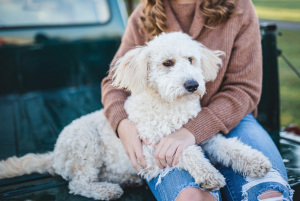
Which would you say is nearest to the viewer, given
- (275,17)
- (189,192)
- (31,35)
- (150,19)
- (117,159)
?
(189,192)

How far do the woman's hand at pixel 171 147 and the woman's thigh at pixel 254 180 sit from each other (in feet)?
1.01

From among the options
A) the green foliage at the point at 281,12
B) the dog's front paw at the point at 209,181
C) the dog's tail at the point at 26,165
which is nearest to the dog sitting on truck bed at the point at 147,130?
the dog's tail at the point at 26,165

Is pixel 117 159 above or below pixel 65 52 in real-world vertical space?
below

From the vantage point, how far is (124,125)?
1875 mm

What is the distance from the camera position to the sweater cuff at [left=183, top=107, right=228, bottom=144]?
1.76 meters

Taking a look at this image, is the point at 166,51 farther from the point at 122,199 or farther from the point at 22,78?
the point at 22,78

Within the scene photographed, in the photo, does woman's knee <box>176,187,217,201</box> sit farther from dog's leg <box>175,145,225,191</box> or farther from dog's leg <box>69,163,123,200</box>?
dog's leg <box>69,163,123,200</box>

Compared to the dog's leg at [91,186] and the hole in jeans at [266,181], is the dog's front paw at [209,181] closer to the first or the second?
the hole in jeans at [266,181]

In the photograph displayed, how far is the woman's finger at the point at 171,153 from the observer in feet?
5.35

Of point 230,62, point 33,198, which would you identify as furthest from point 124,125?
point 230,62

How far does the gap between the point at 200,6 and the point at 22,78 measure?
2.30 m

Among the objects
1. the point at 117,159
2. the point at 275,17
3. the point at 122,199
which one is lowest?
the point at 275,17

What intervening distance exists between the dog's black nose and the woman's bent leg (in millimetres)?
511

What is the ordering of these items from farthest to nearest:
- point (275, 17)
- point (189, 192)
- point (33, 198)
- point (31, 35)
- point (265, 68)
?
point (275, 17) → point (31, 35) → point (265, 68) → point (33, 198) → point (189, 192)
